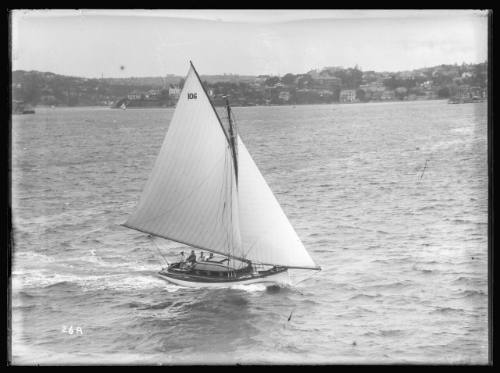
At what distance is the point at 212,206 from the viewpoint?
3800 cm

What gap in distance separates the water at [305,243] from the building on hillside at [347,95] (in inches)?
11.9

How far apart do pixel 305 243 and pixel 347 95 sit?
4831mm

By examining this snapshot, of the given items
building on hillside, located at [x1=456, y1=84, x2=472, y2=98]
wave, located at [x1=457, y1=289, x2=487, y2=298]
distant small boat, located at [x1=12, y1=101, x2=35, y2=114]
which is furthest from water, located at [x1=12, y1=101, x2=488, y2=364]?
building on hillside, located at [x1=456, y1=84, x2=472, y2=98]

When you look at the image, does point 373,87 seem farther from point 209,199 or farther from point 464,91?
point 209,199

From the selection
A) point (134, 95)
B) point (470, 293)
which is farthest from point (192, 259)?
point (470, 293)

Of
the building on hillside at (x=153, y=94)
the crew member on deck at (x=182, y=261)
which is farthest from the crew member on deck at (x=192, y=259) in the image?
the building on hillside at (x=153, y=94)

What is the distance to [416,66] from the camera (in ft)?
120

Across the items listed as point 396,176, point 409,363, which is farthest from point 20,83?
point 409,363

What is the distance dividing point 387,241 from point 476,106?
498 centimetres

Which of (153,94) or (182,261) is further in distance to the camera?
(182,261)

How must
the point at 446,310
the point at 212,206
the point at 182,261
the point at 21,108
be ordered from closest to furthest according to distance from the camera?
the point at 446,310
the point at 21,108
the point at 212,206
the point at 182,261

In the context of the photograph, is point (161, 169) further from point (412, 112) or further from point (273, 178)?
point (412, 112)

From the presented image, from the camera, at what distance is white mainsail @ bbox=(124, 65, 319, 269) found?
3734 cm

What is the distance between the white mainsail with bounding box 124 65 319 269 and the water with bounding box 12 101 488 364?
850 millimetres
